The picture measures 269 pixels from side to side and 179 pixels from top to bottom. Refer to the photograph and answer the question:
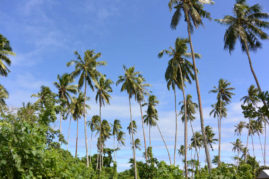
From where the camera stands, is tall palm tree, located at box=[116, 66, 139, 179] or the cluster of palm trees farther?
tall palm tree, located at box=[116, 66, 139, 179]

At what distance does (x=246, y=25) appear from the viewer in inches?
774

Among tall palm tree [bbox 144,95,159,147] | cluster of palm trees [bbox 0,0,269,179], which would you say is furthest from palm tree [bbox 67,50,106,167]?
tall palm tree [bbox 144,95,159,147]

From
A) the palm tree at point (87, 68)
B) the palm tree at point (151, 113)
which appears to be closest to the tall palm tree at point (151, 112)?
the palm tree at point (151, 113)

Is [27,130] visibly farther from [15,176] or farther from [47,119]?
[47,119]

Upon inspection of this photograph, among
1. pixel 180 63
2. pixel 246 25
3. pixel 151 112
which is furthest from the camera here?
pixel 151 112

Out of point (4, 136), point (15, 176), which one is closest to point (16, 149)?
point (4, 136)

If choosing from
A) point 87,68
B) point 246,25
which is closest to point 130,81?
point 87,68

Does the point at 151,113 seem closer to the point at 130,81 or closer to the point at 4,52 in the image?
the point at 130,81

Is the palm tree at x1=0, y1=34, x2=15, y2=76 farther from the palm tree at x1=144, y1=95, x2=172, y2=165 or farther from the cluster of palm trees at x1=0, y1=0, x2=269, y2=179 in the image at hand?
the palm tree at x1=144, y1=95, x2=172, y2=165

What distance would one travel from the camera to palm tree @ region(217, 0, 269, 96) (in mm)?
18953

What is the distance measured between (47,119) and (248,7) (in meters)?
19.9

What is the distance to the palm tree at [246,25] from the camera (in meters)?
19.0

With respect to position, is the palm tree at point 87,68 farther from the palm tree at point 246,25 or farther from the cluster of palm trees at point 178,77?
the palm tree at point 246,25

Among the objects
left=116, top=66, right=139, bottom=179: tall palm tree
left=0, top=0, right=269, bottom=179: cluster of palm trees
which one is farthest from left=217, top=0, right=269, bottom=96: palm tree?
left=116, top=66, right=139, bottom=179: tall palm tree
